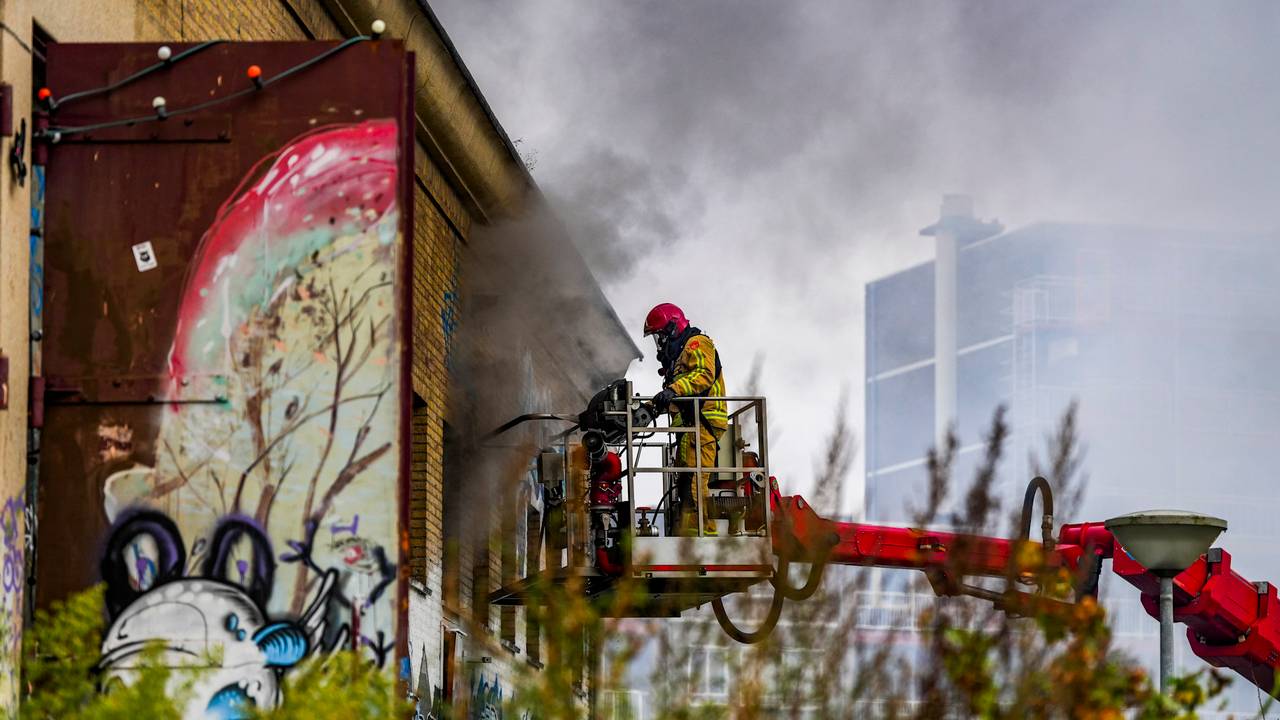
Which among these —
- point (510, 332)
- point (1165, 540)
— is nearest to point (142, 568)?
point (1165, 540)

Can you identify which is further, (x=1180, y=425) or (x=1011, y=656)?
(x=1180, y=425)

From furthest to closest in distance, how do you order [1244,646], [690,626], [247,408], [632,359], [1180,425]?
[1180,425] < [632,359] < [1244,646] < [247,408] < [690,626]

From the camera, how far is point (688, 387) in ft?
43.4

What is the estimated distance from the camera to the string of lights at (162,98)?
895 cm

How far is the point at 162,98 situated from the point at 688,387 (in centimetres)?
492

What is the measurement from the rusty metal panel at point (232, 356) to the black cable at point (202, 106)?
0.07 ft

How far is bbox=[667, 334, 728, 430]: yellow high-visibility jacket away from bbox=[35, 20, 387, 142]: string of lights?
4.47 meters

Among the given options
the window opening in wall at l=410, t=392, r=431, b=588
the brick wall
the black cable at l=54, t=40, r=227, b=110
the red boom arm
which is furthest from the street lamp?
the black cable at l=54, t=40, r=227, b=110

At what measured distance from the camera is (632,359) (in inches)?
936

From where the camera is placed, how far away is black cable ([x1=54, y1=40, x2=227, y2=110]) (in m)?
8.97

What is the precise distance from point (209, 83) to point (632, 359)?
1479 centimetres

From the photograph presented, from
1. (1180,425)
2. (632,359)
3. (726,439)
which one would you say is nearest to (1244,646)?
(726,439)

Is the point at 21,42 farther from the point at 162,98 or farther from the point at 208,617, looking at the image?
the point at 208,617

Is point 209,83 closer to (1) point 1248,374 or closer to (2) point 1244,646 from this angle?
(2) point 1244,646
